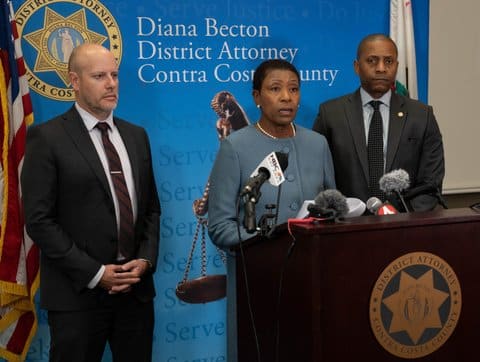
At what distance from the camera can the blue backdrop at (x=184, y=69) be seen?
3.17 m

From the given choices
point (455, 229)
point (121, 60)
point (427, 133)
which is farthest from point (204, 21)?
point (455, 229)

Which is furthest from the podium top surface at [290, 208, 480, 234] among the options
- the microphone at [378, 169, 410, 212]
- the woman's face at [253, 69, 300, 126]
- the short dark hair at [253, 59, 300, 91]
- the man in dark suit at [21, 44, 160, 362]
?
the man in dark suit at [21, 44, 160, 362]

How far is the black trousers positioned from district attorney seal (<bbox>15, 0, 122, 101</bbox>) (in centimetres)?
113

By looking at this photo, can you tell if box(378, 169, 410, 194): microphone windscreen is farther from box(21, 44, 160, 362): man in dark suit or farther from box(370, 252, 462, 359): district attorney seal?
box(21, 44, 160, 362): man in dark suit

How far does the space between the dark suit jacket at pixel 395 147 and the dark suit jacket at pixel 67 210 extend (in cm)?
109

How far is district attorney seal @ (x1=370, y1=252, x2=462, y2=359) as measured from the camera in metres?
1.64

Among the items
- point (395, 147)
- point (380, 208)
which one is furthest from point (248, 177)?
point (395, 147)

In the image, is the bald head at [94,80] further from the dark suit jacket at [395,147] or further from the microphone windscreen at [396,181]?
the microphone windscreen at [396,181]

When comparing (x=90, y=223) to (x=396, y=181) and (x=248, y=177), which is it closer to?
(x=248, y=177)

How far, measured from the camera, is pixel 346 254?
1.61 m

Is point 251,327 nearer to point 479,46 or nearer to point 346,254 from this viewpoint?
point 346,254

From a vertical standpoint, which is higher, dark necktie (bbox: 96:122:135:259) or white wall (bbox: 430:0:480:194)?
white wall (bbox: 430:0:480:194)

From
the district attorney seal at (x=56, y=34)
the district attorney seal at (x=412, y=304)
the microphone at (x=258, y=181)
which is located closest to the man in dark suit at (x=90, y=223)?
the district attorney seal at (x=56, y=34)

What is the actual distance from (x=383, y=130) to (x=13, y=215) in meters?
1.73
